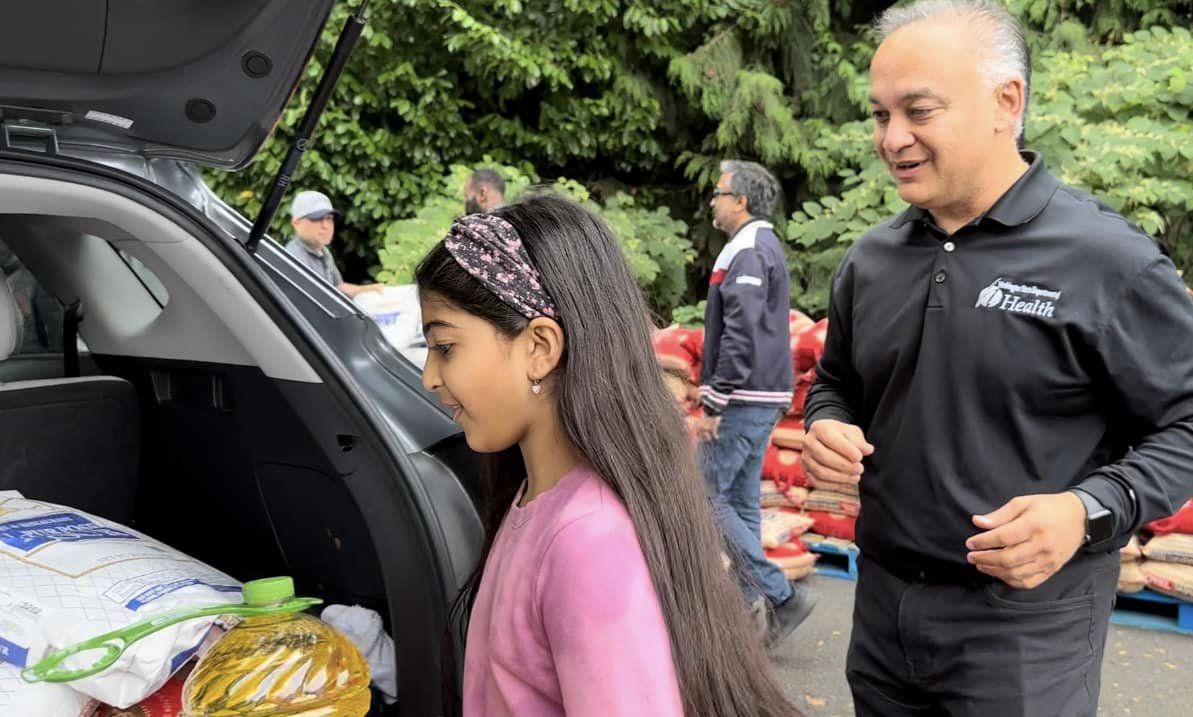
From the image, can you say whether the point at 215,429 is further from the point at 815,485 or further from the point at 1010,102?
the point at 815,485

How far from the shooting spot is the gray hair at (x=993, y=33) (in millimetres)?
1511

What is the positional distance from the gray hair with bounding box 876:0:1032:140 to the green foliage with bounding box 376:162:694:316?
6024 millimetres

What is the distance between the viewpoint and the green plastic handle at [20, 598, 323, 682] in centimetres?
161

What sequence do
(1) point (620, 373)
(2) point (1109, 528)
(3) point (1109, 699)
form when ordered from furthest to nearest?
(3) point (1109, 699) < (2) point (1109, 528) < (1) point (620, 373)

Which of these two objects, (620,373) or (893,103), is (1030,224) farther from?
(620,373)

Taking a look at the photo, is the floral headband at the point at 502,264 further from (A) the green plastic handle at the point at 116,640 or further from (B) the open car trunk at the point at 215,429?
(A) the green plastic handle at the point at 116,640

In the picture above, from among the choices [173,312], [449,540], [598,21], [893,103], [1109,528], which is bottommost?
[449,540]

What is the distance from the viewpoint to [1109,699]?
354cm

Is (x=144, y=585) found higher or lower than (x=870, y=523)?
lower

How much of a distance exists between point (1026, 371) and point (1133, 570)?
3.04 meters

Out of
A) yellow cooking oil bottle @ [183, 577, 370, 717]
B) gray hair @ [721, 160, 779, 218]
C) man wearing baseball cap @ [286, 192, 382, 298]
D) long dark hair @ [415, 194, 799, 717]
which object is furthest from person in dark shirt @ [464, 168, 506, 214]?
long dark hair @ [415, 194, 799, 717]

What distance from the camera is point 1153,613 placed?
13.9ft

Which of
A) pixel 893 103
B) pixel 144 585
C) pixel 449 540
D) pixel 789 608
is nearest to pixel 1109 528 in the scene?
pixel 893 103

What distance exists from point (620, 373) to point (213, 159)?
4.10 feet
